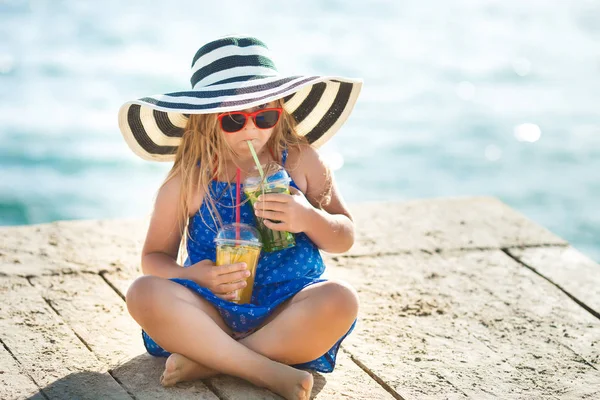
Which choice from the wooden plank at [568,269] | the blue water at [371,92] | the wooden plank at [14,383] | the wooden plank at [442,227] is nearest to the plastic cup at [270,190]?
the wooden plank at [14,383]

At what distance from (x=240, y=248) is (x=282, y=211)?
0.17m

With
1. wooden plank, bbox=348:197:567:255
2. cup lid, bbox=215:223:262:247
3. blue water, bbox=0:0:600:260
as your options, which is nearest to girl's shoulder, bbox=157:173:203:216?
cup lid, bbox=215:223:262:247

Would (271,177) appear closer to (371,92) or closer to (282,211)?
(282,211)

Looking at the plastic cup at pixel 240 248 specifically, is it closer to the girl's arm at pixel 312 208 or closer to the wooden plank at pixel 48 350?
the girl's arm at pixel 312 208

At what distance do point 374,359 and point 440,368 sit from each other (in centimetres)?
21

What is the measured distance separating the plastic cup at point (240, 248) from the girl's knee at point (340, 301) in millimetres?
240

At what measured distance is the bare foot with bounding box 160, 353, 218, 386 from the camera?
240 centimetres

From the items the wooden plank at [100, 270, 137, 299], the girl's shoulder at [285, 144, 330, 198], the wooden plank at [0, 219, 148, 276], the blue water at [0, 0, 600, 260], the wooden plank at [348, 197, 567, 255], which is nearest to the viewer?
the girl's shoulder at [285, 144, 330, 198]

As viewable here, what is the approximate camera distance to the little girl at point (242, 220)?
95.1 inches

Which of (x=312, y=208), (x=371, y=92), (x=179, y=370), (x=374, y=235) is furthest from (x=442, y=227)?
(x=371, y=92)

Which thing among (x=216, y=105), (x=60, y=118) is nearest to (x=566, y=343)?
(x=216, y=105)

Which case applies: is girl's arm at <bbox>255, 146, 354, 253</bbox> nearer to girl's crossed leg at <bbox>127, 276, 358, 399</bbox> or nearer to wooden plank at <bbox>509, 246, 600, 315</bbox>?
girl's crossed leg at <bbox>127, 276, 358, 399</bbox>

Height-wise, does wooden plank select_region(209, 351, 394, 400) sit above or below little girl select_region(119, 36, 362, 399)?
below

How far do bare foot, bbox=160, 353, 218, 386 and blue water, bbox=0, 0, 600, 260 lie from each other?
387cm
